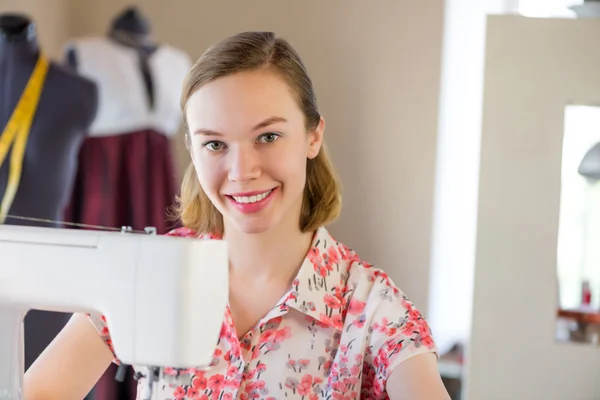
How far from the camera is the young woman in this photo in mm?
1058

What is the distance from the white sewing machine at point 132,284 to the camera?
2.76ft

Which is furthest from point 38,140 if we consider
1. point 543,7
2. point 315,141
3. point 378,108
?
point 543,7

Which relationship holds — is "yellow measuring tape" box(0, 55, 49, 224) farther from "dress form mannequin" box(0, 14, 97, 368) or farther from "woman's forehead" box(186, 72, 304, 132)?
"woman's forehead" box(186, 72, 304, 132)

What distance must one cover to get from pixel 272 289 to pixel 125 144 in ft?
4.06

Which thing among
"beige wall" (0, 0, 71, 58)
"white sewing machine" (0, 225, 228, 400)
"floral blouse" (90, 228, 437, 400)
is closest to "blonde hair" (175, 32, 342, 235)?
"floral blouse" (90, 228, 437, 400)

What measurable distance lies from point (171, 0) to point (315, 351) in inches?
71.5

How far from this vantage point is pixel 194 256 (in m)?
0.83

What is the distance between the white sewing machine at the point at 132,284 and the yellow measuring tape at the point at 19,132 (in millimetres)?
996

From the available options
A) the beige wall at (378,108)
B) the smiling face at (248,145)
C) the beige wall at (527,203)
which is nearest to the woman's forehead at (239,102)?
the smiling face at (248,145)

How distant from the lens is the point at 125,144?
7.50ft

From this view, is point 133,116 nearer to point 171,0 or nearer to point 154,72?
point 154,72

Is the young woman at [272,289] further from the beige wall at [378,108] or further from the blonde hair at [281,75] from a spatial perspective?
the beige wall at [378,108]

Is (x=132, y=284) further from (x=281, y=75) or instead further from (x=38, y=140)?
(x=38, y=140)

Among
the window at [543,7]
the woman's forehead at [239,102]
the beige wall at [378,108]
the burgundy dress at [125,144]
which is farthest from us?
the beige wall at [378,108]
